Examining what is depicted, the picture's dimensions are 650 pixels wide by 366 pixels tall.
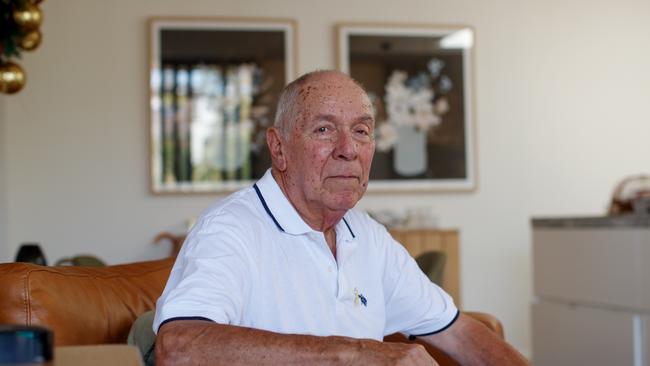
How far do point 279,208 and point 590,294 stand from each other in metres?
2.43

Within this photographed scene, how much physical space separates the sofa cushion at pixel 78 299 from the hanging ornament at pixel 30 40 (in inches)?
73.9

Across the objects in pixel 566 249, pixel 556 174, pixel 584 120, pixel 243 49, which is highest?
pixel 243 49

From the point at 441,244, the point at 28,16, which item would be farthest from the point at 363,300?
the point at 441,244

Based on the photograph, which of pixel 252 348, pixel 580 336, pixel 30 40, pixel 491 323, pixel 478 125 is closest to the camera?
pixel 252 348

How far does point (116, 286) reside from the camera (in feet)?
6.46

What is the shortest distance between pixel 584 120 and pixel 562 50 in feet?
1.61

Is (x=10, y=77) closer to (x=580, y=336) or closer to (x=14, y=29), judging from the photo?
(x=14, y=29)

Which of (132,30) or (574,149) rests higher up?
(132,30)

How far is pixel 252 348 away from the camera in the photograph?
1.48m

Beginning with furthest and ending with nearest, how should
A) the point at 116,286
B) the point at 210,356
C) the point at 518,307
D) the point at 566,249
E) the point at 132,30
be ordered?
the point at 518,307 → the point at 132,30 → the point at 566,249 → the point at 116,286 → the point at 210,356

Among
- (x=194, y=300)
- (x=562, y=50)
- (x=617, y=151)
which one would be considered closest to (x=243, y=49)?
(x=562, y=50)

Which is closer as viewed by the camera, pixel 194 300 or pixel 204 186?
pixel 194 300

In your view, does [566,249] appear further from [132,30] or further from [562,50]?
[132,30]

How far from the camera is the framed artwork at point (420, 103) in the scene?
18.7ft
